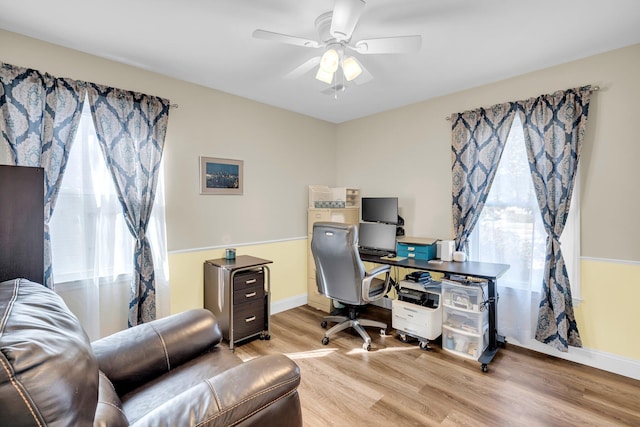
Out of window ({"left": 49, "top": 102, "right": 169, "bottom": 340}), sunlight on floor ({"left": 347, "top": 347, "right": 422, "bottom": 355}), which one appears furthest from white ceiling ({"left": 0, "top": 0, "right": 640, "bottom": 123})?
sunlight on floor ({"left": 347, "top": 347, "right": 422, "bottom": 355})

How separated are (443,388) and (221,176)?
9.08 feet

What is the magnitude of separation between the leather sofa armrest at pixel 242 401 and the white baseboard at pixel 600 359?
2552mm

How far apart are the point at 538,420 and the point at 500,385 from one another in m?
0.35

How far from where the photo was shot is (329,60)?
1.86 metres

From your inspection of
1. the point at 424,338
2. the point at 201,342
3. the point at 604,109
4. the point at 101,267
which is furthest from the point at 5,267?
the point at 604,109

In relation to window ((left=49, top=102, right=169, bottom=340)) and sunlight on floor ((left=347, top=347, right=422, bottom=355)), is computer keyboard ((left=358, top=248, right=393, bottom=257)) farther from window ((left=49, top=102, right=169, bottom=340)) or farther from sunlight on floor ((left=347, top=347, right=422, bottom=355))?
window ((left=49, top=102, right=169, bottom=340))

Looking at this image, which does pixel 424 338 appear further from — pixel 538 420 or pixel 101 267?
pixel 101 267

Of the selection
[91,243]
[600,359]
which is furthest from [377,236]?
[91,243]

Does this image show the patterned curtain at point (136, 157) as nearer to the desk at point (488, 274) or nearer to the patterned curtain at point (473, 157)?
the desk at point (488, 274)

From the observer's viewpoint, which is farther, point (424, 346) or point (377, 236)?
point (377, 236)

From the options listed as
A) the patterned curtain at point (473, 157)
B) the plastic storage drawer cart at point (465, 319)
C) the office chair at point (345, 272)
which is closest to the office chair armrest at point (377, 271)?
the office chair at point (345, 272)

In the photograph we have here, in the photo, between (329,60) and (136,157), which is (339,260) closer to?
(329,60)

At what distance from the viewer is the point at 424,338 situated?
2.73 m

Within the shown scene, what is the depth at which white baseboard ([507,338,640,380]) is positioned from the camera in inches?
88.6
